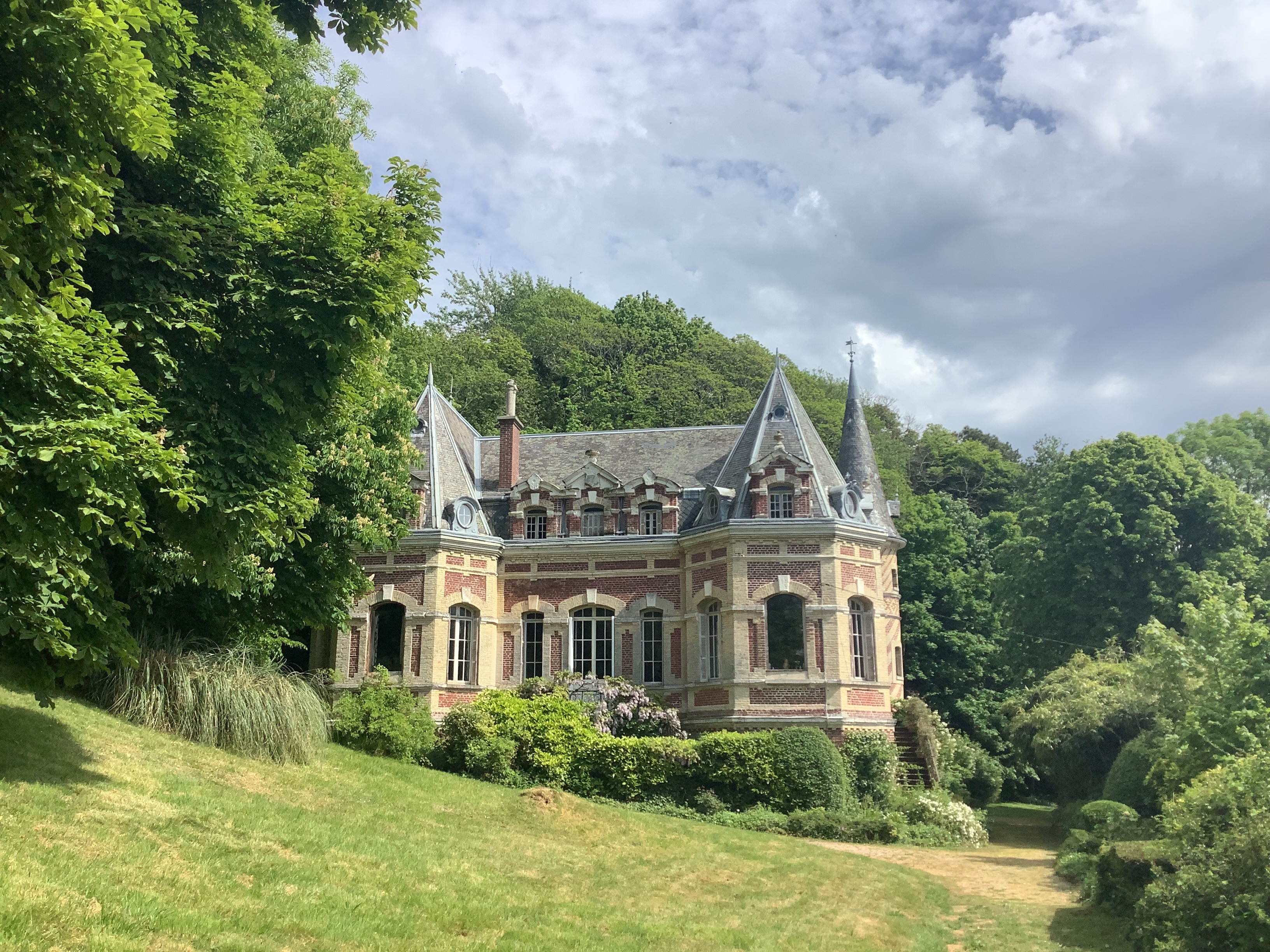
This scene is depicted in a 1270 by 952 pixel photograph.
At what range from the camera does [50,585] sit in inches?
373

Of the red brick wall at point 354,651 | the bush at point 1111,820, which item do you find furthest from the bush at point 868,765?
the red brick wall at point 354,651

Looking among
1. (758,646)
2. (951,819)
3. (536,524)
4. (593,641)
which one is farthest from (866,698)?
(536,524)

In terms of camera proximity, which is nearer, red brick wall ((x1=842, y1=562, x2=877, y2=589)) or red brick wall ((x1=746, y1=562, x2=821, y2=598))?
red brick wall ((x1=746, y1=562, x2=821, y2=598))

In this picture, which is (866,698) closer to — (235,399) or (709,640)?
(709,640)

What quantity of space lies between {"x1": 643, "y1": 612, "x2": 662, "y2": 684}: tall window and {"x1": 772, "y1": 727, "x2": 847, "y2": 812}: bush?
4.74 m

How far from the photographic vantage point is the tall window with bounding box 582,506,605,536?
27.2 meters

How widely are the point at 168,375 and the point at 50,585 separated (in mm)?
3047

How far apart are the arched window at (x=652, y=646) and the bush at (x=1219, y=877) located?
46.8 ft

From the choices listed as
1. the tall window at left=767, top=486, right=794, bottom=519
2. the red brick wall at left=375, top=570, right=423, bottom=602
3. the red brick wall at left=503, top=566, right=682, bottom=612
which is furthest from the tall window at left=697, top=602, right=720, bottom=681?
the red brick wall at left=375, top=570, right=423, bottom=602

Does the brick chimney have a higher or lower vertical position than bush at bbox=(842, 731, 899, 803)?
higher

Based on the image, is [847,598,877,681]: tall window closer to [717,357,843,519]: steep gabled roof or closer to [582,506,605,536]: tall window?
[717,357,843,519]: steep gabled roof

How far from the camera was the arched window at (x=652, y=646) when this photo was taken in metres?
26.0

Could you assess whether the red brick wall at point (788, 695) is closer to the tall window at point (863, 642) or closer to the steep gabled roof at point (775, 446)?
the tall window at point (863, 642)

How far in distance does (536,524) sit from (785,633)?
7048mm
